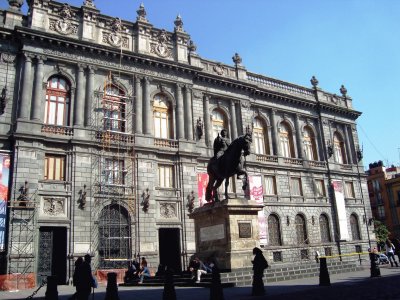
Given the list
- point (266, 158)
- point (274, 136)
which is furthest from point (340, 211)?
point (274, 136)

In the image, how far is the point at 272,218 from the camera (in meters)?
32.3

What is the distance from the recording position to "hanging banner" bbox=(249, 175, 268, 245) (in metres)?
30.6

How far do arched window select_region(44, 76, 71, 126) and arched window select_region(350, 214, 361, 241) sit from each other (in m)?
27.8

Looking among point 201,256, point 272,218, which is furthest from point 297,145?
point 201,256

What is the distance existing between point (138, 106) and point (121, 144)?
10.9ft

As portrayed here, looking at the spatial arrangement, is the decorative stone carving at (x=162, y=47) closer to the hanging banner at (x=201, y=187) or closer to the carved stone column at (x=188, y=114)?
the carved stone column at (x=188, y=114)

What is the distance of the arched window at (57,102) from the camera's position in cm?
2495

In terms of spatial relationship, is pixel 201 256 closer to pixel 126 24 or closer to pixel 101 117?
pixel 101 117

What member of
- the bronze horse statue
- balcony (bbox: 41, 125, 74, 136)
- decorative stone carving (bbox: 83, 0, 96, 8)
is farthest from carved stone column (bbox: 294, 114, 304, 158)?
the bronze horse statue

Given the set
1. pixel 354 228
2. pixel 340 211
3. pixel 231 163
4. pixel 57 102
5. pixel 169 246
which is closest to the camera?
pixel 231 163

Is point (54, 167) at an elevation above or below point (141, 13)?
below

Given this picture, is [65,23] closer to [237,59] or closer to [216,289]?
[237,59]

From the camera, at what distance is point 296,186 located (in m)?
35.2

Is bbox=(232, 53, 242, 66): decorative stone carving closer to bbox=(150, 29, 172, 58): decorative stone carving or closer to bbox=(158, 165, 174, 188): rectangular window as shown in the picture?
bbox=(150, 29, 172, 58): decorative stone carving
